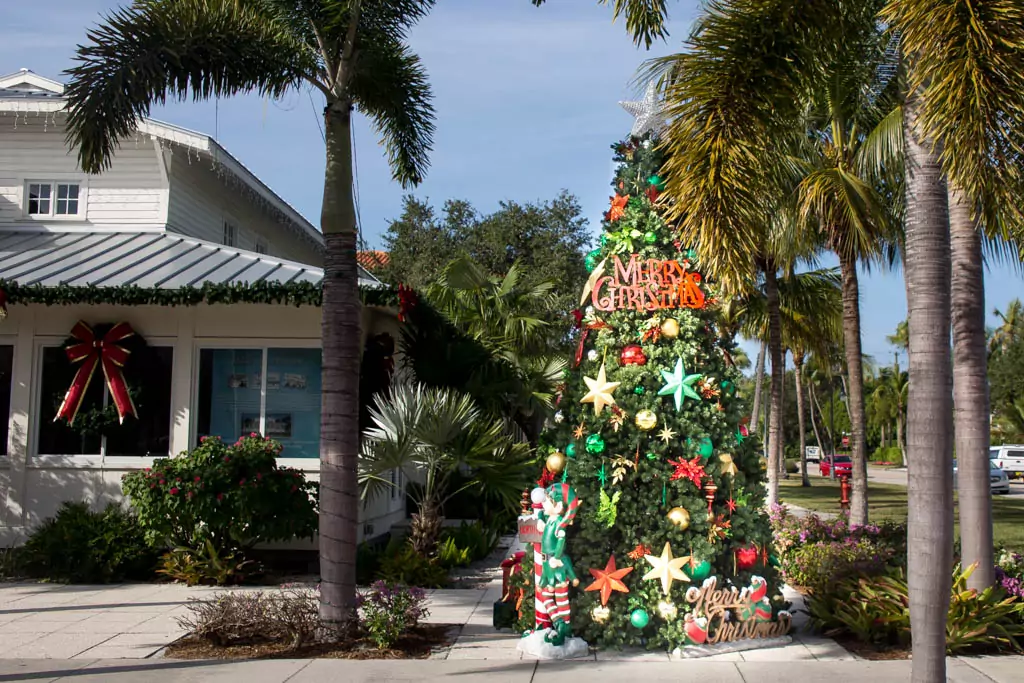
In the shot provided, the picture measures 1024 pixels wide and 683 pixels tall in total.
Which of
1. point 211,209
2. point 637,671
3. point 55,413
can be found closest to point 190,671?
point 637,671

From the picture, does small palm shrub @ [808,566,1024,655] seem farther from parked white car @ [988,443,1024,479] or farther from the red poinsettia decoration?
parked white car @ [988,443,1024,479]

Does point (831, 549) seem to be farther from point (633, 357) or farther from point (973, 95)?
point (973, 95)

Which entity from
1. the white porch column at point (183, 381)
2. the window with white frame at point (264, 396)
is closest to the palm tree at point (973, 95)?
the window with white frame at point (264, 396)

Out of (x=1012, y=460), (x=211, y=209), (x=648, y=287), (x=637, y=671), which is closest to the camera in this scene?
(x=637, y=671)

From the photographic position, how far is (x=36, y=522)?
39.7ft

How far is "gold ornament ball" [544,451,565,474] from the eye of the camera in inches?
310

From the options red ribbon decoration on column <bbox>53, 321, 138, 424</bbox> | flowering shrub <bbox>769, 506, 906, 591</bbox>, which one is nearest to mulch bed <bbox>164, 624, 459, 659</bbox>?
flowering shrub <bbox>769, 506, 906, 591</bbox>

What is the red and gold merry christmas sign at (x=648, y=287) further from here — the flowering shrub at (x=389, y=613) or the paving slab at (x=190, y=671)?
the paving slab at (x=190, y=671)

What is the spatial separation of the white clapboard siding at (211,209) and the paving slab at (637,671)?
423 inches

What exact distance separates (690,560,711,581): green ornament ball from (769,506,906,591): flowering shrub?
1.25 metres

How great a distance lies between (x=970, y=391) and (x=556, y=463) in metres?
4.04

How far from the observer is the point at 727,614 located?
755cm

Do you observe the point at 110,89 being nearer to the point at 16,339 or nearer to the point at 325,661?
the point at 325,661

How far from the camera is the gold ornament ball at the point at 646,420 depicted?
299 inches
